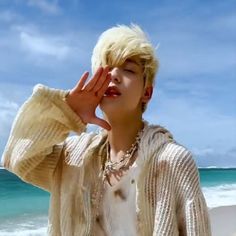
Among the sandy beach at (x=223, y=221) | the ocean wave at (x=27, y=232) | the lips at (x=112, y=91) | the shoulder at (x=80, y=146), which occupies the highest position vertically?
the ocean wave at (x=27, y=232)

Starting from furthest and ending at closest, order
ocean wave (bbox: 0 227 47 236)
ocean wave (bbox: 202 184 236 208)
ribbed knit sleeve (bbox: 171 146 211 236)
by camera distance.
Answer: ocean wave (bbox: 202 184 236 208)
ocean wave (bbox: 0 227 47 236)
ribbed knit sleeve (bbox: 171 146 211 236)

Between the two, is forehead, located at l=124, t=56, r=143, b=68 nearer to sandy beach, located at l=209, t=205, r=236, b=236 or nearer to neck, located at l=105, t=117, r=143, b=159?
neck, located at l=105, t=117, r=143, b=159

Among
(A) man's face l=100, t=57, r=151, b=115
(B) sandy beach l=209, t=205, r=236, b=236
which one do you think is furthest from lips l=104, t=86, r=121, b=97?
(B) sandy beach l=209, t=205, r=236, b=236

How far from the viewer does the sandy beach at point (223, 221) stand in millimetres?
7410

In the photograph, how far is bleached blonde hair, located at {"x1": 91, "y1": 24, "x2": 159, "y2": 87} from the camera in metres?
1.91

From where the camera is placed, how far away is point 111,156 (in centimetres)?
199

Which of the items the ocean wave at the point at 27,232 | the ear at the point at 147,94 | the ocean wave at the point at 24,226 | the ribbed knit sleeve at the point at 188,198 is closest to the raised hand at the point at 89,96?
the ear at the point at 147,94

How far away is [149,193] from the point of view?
186cm

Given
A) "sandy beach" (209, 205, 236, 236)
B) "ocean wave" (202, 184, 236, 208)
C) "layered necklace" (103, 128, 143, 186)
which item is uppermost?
"ocean wave" (202, 184, 236, 208)

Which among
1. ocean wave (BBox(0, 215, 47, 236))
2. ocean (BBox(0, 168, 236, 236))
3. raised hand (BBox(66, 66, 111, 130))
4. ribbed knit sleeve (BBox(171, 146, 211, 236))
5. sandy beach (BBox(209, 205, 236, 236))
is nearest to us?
ribbed knit sleeve (BBox(171, 146, 211, 236))

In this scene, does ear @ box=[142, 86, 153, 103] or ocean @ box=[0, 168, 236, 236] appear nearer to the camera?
ear @ box=[142, 86, 153, 103]

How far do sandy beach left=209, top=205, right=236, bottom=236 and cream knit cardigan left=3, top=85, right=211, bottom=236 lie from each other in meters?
5.47

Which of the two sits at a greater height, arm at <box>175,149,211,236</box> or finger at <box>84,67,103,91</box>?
finger at <box>84,67,103,91</box>

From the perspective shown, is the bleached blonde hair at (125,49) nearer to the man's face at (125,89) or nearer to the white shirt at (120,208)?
the man's face at (125,89)
